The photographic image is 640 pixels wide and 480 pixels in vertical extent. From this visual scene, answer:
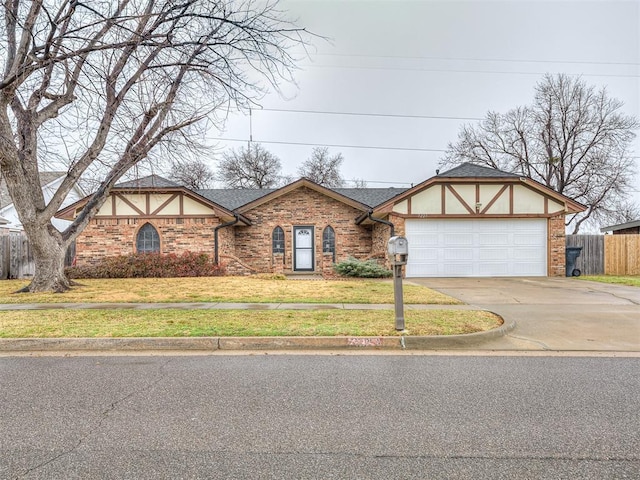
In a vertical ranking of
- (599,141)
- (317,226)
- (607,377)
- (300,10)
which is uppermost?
(599,141)

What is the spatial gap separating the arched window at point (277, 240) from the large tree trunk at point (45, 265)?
29.3 feet

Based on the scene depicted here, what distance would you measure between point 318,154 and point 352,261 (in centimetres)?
2712

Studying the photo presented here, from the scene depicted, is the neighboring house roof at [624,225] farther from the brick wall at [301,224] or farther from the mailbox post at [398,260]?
the mailbox post at [398,260]

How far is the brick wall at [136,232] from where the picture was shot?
16328 mm

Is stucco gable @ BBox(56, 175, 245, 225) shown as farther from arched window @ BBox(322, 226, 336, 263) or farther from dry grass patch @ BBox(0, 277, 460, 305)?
dry grass patch @ BBox(0, 277, 460, 305)

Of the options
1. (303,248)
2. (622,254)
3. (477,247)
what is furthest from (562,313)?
(622,254)

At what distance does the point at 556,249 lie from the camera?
50.3 ft

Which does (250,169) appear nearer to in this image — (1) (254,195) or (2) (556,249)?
(1) (254,195)

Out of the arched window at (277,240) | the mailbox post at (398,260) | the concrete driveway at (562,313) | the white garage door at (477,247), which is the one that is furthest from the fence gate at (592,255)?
the mailbox post at (398,260)

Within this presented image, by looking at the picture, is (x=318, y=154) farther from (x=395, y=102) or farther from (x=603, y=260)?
(x=603, y=260)

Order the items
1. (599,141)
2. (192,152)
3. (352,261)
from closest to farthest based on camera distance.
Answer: (192,152) < (352,261) < (599,141)

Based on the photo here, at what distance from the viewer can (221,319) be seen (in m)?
6.66

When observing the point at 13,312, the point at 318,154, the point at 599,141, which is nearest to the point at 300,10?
the point at 13,312

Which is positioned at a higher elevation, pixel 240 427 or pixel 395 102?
pixel 395 102
